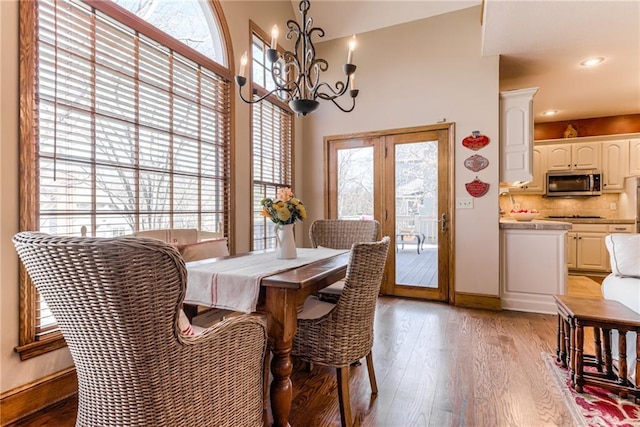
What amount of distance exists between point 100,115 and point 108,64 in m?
0.36

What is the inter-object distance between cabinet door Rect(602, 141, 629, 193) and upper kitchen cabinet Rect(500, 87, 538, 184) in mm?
3341

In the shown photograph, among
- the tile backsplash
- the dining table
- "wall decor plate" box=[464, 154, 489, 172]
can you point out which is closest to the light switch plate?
"wall decor plate" box=[464, 154, 489, 172]

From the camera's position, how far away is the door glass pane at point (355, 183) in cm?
429

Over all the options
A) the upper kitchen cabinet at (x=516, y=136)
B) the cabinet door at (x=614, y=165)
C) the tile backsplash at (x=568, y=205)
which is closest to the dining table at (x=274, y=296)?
the upper kitchen cabinet at (x=516, y=136)

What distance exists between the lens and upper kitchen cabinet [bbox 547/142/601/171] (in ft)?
18.5

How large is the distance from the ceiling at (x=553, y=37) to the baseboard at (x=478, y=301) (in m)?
2.68

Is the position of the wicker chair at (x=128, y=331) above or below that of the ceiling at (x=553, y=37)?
below

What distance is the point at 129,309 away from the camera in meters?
0.85

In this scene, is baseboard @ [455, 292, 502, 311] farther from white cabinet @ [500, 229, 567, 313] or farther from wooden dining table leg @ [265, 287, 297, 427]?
wooden dining table leg @ [265, 287, 297, 427]

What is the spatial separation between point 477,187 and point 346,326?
277cm

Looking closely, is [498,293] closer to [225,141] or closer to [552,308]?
[552,308]

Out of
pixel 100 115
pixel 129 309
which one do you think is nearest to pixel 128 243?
pixel 129 309

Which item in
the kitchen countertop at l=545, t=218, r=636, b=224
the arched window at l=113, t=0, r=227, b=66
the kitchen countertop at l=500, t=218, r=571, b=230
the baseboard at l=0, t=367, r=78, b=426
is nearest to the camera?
the baseboard at l=0, t=367, r=78, b=426

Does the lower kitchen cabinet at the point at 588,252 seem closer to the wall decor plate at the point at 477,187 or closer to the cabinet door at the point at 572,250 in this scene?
the cabinet door at the point at 572,250
